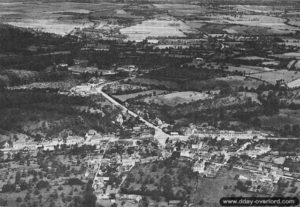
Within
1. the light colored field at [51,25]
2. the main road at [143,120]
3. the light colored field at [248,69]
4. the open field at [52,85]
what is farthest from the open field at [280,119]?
the light colored field at [51,25]

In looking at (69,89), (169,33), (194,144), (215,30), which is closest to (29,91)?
(69,89)

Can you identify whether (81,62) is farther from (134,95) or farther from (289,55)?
(289,55)

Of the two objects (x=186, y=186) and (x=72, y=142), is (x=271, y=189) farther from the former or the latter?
(x=72, y=142)

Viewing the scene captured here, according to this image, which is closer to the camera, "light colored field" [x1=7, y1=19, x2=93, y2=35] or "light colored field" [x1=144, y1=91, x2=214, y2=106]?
"light colored field" [x1=144, y1=91, x2=214, y2=106]

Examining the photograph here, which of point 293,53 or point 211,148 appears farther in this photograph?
point 293,53

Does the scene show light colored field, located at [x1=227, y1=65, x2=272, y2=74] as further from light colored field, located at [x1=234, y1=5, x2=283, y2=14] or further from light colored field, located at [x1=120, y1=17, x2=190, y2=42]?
light colored field, located at [x1=234, y1=5, x2=283, y2=14]

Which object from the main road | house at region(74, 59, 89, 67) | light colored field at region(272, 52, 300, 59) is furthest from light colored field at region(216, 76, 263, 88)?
house at region(74, 59, 89, 67)

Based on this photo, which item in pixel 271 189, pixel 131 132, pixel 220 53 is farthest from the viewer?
pixel 220 53

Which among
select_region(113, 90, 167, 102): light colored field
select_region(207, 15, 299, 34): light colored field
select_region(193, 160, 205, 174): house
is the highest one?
select_region(193, 160, 205, 174): house
